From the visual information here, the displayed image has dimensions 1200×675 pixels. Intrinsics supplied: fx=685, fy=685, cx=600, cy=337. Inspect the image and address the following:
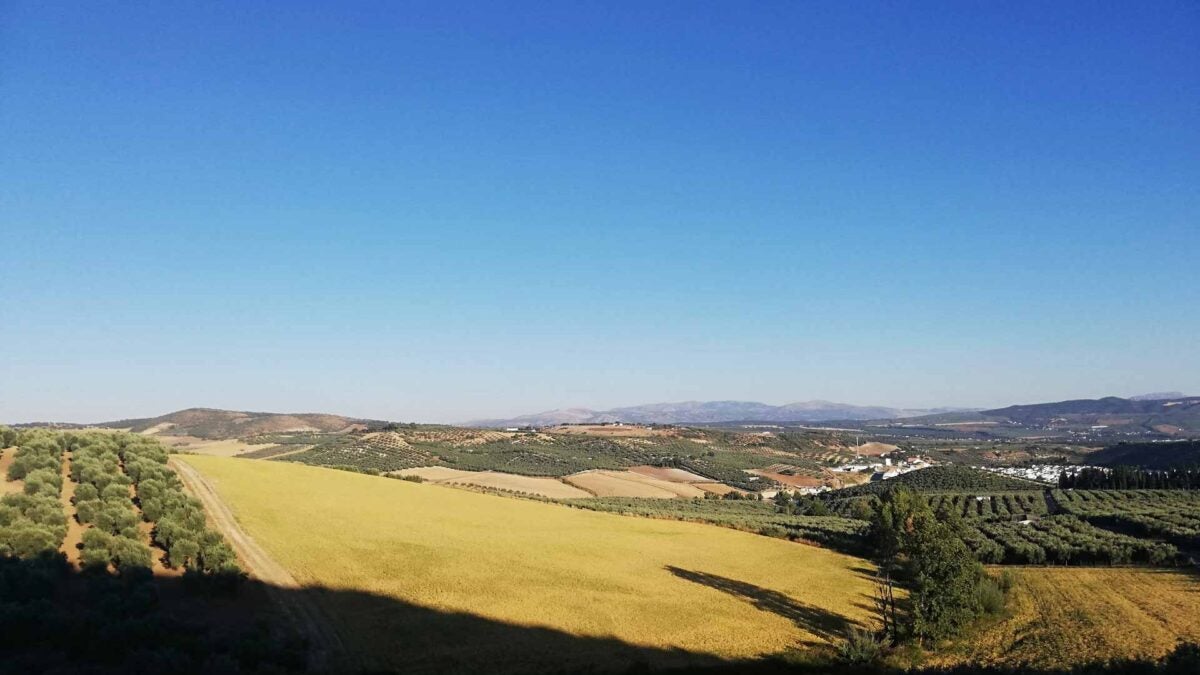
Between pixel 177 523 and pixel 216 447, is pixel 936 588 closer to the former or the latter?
pixel 177 523

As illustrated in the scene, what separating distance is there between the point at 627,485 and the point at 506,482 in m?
18.8

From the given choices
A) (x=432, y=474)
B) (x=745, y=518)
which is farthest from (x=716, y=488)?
(x=432, y=474)

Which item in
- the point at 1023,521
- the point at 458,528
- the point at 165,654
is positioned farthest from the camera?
the point at 1023,521

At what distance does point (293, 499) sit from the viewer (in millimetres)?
46906

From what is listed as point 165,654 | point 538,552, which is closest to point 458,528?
point 538,552

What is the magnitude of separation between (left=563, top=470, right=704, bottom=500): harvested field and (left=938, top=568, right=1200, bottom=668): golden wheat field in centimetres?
5344

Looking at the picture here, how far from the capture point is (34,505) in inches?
1185

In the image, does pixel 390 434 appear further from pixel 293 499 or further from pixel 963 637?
pixel 963 637

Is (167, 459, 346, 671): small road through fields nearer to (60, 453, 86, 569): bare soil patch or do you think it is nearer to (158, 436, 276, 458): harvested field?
(60, 453, 86, 569): bare soil patch

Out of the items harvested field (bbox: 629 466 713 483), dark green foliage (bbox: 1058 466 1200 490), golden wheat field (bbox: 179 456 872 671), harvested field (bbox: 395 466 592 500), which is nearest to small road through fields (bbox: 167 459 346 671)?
golden wheat field (bbox: 179 456 872 671)

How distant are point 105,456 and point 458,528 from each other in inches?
851

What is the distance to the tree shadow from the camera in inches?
1260

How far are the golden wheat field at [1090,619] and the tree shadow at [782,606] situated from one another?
4.87m

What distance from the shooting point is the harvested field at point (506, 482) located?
278 feet
